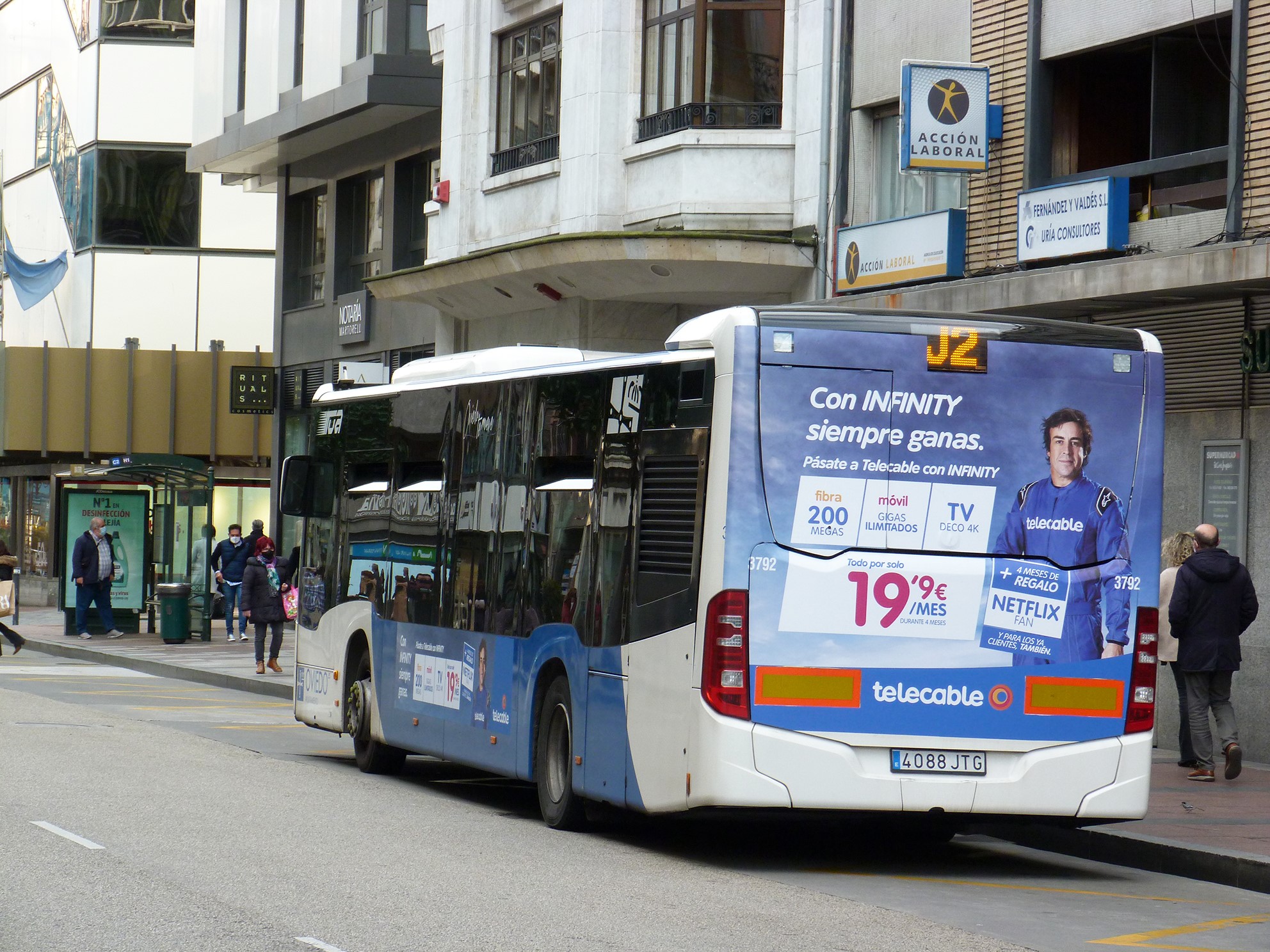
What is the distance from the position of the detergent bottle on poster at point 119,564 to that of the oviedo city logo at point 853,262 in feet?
48.8

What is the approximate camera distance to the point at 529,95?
78.1ft

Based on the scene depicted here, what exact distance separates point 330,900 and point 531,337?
16732 millimetres

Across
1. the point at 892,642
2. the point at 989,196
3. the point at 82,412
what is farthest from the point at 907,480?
the point at 82,412

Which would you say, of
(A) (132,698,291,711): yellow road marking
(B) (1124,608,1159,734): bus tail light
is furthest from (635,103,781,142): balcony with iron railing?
(B) (1124,608,1159,734): bus tail light

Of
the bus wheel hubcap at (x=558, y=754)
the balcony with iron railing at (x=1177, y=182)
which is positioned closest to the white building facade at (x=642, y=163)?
the balcony with iron railing at (x=1177, y=182)

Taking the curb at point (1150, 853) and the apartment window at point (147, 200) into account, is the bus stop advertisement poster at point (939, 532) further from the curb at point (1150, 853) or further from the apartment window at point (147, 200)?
the apartment window at point (147, 200)

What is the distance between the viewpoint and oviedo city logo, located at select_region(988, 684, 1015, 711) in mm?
9805

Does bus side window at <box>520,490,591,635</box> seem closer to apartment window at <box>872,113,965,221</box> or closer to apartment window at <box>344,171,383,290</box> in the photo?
apartment window at <box>872,113,965,221</box>

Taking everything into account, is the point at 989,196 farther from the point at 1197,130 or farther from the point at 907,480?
the point at 907,480

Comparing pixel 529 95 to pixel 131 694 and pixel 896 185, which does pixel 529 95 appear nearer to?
pixel 896 185

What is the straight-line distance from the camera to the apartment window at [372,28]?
28344 millimetres

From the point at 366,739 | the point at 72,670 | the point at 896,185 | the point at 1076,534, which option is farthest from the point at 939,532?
the point at 72,670

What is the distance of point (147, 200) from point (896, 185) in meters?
27.3

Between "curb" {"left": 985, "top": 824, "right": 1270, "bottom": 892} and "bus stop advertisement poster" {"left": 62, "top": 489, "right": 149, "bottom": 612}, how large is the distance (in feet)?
71.2
